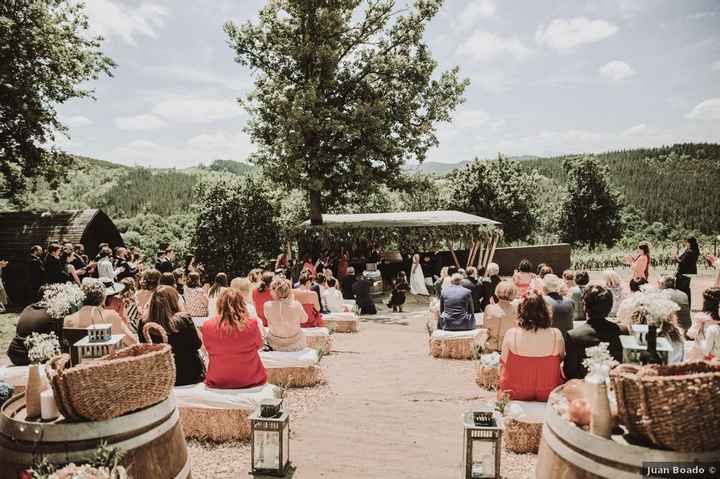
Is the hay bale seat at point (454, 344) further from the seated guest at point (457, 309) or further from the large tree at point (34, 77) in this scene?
the large tree at point (34, 77)

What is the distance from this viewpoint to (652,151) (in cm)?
10056

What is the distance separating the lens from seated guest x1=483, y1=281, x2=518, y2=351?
269 inches

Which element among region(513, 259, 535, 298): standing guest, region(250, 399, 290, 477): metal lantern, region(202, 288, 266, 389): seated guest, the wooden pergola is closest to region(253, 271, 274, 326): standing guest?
region(202, 288, 266, 389): seated guest

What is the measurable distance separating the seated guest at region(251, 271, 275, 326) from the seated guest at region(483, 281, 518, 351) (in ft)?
11.6

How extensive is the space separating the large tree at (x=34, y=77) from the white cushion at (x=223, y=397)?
51.8 ft

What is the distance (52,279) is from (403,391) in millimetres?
9312

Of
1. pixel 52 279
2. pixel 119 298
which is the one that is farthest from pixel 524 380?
pixel 52 279

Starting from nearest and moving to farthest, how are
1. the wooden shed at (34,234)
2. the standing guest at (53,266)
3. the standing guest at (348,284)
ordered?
the standing guest at (53,266) → the standing guest at (348,284) → the wooden shed at (34,234)

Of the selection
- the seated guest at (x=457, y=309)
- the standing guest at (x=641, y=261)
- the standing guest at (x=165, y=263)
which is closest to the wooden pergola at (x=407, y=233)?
the standing guest at (x=165, y=263)

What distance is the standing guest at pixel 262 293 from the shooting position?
837cm

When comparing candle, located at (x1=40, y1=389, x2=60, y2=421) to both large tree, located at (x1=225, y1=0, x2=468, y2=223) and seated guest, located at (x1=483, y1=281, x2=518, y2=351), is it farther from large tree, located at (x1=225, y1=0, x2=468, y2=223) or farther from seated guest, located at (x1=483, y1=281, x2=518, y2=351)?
large tree, located at (x1=225, y1=0, x2=468, y2=223)

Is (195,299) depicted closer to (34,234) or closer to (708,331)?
(708,331)

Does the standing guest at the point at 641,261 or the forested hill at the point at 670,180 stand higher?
the forested hill at the point at 670,180

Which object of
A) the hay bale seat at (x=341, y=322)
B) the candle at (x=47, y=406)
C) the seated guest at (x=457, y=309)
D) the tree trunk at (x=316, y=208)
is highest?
the tree trunk at (x=316, y=208)
